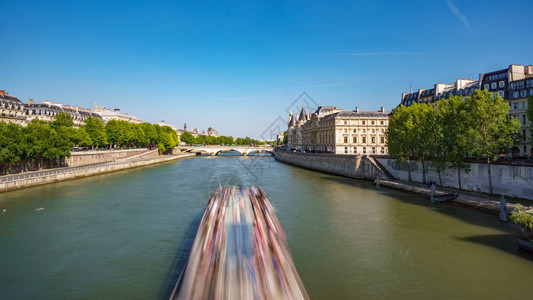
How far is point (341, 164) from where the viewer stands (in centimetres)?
4675

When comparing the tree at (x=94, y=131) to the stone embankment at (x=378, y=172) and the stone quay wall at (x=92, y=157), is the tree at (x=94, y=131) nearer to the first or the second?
the stone quay wall at (x=92, y=157)

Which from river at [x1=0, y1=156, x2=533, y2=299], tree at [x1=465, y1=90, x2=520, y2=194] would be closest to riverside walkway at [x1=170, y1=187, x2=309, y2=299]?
river at [x1=0, y1=156, x2=533, y2=299]

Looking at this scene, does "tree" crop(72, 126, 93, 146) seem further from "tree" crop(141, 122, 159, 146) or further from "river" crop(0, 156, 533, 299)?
"tree" crop(141, 122, 159, 146)

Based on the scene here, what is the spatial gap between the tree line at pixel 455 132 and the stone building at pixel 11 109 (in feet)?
217

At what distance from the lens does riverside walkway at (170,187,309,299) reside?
301 inches

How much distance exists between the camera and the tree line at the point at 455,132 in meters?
A: 24.0

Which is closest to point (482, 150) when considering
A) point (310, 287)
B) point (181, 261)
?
point (310, 287)

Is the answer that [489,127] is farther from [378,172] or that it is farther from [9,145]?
[9,145]

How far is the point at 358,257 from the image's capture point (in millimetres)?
13789

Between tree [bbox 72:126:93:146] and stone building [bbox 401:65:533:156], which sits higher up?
stone building [bbox 401:65:533:156]

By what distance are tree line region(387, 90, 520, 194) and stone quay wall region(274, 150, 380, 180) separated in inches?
→ 208

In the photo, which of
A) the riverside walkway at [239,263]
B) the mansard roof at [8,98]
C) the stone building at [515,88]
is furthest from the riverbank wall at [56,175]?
the stone building at [515,88]

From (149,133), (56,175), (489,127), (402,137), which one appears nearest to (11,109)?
(149,133)

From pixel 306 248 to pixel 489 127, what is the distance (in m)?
20.0
